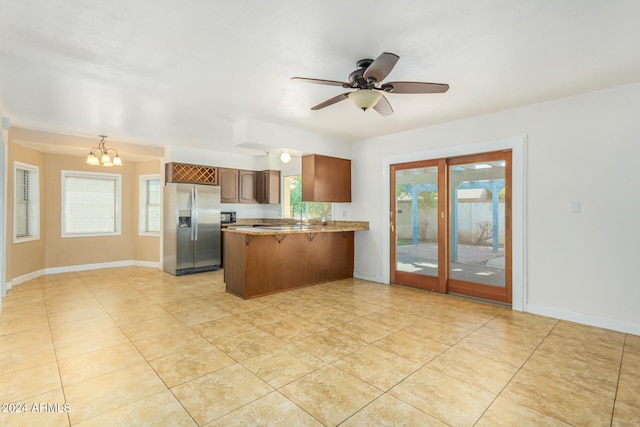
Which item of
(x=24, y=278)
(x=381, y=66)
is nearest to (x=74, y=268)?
(x=24, y=278)

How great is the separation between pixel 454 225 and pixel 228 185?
188 inches

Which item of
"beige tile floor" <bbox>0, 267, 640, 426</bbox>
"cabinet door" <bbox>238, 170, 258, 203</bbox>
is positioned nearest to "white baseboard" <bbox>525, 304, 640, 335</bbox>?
"beige tile floor" <bbox>0, 267, 640, 426</bbox>

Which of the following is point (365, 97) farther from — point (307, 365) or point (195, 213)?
point (195, 213)

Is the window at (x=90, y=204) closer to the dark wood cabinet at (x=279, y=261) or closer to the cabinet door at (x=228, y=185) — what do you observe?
the cabinet door at (x=228, y=185)

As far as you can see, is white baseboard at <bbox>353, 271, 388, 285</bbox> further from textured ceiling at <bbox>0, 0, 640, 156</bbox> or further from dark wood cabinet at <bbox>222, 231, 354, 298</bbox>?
textured ceiling at <bbox>0, 0, 640, 156</bbox>

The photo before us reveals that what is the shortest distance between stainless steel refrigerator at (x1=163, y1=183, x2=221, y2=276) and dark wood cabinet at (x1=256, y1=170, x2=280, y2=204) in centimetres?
123

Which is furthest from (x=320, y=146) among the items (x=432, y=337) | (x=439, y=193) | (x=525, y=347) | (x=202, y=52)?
Result: (x=525, y=347)

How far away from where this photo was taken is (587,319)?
338 centimetres

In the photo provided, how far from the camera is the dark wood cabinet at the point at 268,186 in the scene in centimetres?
730

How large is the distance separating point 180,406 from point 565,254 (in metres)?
4.06

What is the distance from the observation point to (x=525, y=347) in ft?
9.28

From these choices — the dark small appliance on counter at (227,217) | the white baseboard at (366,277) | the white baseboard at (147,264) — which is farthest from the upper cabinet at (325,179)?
the white baseboard at (147,264)

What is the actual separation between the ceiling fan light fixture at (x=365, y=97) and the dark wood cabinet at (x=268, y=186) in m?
4.80

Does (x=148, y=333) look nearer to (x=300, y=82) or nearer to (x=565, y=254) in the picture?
(x=300, y=82)
